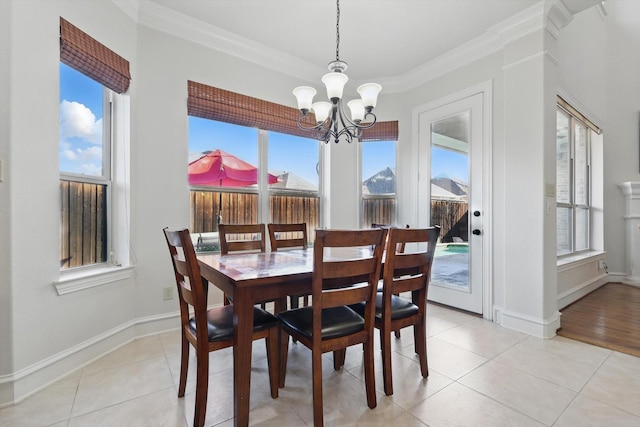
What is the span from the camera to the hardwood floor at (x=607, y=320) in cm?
231

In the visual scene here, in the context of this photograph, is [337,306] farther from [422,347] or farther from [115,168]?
[115,168]

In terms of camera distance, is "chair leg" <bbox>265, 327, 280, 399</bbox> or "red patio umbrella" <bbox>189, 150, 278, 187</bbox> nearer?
"chair leg" <bbox>265, 327, 280, 399</bbox>

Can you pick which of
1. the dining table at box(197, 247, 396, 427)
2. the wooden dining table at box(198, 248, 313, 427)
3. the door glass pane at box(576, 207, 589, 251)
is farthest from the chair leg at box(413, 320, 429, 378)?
the door glass pane at box(576, 207, 589, 251)

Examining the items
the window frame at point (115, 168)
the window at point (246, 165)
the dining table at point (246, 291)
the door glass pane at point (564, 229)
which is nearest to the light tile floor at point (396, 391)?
the dining table at point (246, 291)

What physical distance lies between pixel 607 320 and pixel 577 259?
2.76 ft

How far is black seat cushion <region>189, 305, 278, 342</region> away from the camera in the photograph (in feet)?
4.67

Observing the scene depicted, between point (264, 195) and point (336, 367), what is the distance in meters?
1.95

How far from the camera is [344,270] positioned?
141cm

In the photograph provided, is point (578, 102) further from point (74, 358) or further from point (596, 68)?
point (74, 358)

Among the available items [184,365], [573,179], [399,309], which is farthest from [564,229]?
[184,365]

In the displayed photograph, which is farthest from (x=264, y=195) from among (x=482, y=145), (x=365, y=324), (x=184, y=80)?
(x=482, y=145)

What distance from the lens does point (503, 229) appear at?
2732mm

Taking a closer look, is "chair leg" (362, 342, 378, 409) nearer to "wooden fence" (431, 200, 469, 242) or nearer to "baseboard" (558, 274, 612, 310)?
"wooden fence" (431, 200, 469, 242)

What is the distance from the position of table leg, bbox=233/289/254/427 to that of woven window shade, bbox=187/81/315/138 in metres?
2.13
